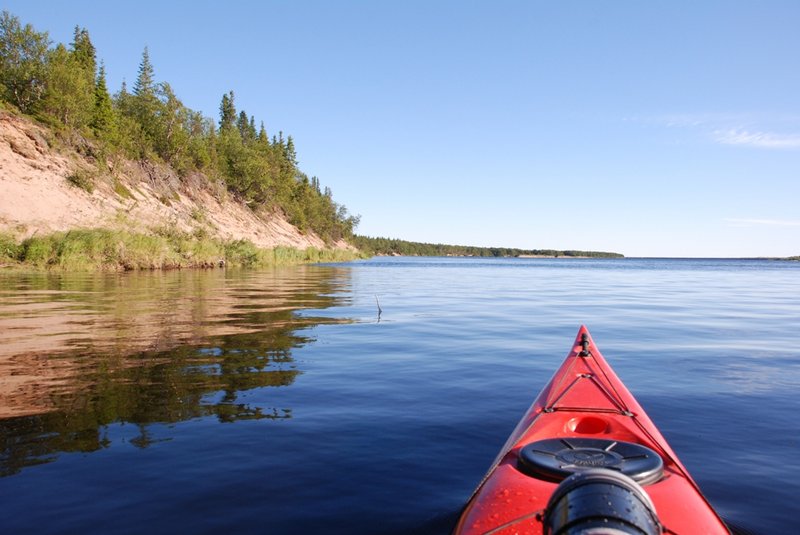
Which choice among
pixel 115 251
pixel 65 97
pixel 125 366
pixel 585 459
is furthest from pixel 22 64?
pixel 585 459

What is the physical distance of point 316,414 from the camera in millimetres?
5836

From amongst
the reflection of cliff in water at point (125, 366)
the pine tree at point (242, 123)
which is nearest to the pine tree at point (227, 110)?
the pine tree at point (242, 123)

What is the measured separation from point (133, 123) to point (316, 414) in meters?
60.0

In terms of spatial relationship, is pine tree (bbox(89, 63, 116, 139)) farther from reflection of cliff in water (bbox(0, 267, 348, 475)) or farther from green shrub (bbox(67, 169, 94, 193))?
reflection of cliff in water (bbox(0, 267, 348, 475))

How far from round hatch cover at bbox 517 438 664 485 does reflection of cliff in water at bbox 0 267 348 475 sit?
3287mm

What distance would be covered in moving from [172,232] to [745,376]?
37055 millimetres

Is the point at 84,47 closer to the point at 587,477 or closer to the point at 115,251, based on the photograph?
the point at 115,251

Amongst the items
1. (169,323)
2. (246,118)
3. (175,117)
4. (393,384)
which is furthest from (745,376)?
(246,118)

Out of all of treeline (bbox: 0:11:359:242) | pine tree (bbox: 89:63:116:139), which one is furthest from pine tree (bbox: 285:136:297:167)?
pine tree (bbox: 89:63:116:139)

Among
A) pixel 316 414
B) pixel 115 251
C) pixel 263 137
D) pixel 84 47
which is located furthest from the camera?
pixel 263 137

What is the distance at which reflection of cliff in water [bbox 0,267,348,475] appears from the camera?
5148 mm

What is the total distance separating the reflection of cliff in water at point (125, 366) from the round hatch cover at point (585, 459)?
3.29 meters

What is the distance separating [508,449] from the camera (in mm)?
3531

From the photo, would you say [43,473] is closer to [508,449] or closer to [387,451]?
[387,451]
